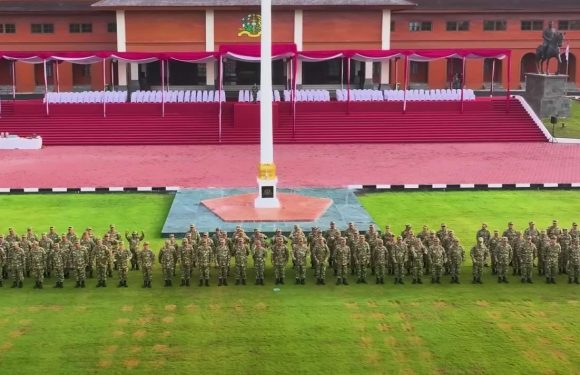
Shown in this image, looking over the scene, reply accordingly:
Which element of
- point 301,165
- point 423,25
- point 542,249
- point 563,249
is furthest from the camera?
point 423,25

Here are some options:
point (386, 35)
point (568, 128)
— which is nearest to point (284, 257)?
point (568, 128)

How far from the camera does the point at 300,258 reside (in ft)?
40.3

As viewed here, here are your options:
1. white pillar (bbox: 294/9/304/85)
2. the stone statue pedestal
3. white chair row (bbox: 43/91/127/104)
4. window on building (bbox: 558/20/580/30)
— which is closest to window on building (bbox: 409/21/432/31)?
window on building (bbox: 558/20/580/30)

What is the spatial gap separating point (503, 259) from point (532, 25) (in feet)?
118

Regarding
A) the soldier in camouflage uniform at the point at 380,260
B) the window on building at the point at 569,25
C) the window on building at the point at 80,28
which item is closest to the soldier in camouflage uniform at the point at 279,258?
the soldier in camouflage uniform at the point at 380,260

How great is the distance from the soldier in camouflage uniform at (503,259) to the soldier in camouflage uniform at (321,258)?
2901 mm

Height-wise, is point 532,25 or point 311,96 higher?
point 532,25

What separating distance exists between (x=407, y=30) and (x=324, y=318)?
36049 millimetres

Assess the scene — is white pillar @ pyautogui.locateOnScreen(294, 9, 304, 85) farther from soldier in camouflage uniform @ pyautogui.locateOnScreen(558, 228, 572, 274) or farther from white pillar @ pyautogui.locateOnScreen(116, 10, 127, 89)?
soldier in camouflage uniform @ pyautogui.locateOnScreen(558, 228, 572, 274)

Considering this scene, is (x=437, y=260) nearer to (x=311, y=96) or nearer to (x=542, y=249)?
(x=542, y=249)

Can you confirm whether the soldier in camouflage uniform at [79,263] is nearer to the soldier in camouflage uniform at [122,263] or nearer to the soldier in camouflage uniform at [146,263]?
the soldier in camouflage uniform at [122,263]

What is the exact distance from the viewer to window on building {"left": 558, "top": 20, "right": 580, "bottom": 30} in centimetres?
4475

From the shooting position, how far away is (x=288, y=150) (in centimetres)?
2722

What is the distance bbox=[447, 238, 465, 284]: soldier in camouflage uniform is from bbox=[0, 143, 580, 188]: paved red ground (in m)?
8.57
